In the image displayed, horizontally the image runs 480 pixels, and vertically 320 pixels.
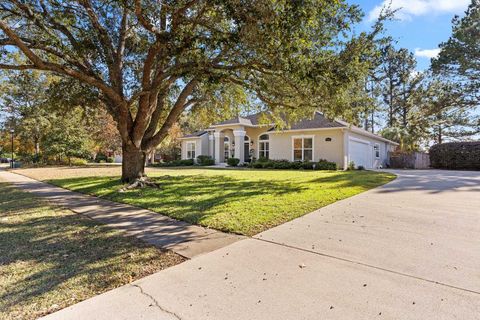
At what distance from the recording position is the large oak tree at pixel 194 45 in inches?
249

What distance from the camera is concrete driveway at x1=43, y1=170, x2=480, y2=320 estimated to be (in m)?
2.69

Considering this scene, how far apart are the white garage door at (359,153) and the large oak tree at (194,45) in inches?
427

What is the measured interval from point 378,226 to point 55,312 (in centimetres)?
530

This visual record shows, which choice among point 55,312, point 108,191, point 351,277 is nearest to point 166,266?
point 55,312

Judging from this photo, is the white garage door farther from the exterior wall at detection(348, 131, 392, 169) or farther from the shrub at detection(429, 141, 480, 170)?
the shrub at detection(429, 141, 480, 170)

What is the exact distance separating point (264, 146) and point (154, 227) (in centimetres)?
2032

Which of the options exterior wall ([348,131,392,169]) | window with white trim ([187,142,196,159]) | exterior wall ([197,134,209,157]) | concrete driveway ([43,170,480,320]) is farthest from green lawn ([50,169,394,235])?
window with white trim ([187,142,196,159])

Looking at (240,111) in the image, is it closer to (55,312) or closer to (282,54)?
(282,54)

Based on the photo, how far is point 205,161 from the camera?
27.5m

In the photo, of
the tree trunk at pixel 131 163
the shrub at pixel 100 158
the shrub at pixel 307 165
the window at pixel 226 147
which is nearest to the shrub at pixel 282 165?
the shrub at pixel 307 165

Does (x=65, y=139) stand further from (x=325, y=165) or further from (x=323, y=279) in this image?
(x=323, y=279)

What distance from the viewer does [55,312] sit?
107 inches

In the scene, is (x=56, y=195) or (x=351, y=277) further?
(x=56, y=195)

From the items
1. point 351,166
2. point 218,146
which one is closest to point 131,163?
point 351,166
